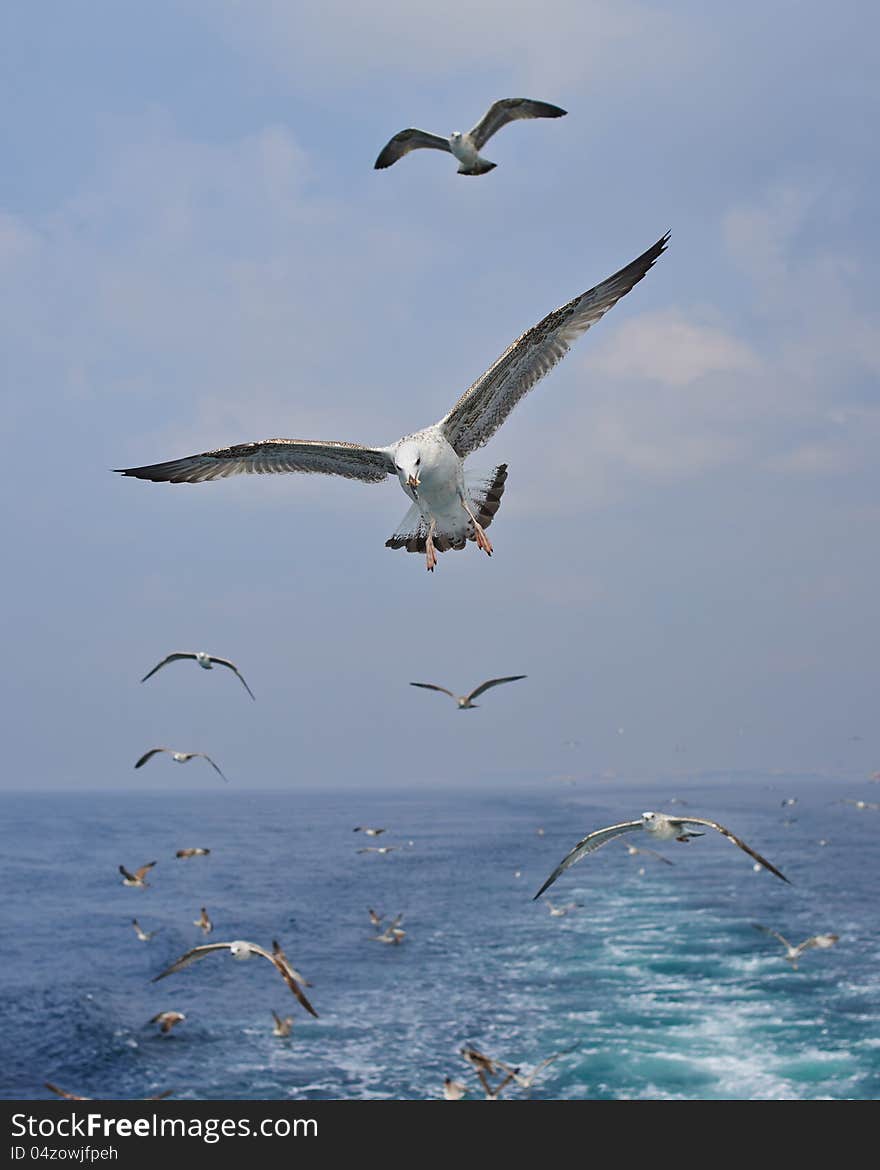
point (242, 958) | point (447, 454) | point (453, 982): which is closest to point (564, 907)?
point (453, 982)

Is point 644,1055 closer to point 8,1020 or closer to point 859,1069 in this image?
point 859,1069

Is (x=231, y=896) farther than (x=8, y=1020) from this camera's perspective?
Yes

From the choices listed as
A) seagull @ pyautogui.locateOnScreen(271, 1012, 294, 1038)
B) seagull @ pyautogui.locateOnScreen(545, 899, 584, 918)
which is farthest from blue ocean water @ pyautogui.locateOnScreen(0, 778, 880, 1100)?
seagull @ pyautogui.locateOnScreen(545, 899, 584, 918)

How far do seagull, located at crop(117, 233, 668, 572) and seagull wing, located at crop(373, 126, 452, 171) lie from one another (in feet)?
10.3

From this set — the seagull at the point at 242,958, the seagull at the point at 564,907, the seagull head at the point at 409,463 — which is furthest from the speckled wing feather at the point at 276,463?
the seagull at the point at 564,907

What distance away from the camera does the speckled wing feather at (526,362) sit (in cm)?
1098

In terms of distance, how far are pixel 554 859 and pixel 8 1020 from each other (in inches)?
2459

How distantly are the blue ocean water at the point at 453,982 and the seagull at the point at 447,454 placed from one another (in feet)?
76.1

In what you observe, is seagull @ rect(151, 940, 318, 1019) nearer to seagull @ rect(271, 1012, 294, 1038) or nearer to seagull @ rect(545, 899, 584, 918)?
seagull @ rect(271, 1012, 294, 1038)

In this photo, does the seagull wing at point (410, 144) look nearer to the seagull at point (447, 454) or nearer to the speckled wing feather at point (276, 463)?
the seagull at point (447, 454)
